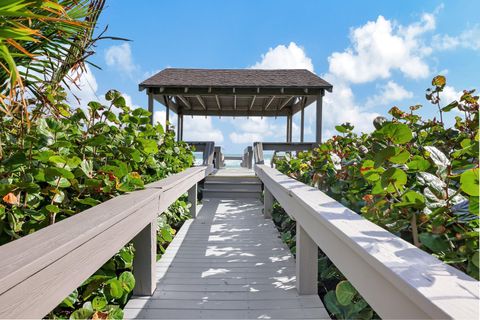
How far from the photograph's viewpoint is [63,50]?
175 cm

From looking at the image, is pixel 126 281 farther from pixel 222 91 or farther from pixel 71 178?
pixel 222 91

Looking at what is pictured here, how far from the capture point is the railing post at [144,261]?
1.96 m

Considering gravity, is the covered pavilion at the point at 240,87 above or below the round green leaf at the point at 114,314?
above

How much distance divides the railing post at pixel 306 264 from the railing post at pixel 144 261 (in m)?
0.92

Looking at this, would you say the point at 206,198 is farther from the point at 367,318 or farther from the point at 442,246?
the point at 442,246

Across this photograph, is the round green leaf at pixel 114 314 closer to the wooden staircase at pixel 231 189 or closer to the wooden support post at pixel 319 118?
the wooden staircase at pixel 231 189

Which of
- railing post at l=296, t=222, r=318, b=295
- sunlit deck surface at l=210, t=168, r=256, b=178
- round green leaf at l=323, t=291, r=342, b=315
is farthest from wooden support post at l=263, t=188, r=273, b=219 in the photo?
sunlit deck surface at l=210, t=168, r=256, b=178

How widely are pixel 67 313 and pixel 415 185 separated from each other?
1.64 metres

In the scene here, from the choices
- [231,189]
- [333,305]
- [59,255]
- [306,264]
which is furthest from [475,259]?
[231,189]

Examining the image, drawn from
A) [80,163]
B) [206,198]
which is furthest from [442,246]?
[206,198]

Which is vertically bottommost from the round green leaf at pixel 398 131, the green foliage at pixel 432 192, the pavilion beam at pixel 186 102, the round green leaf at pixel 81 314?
the round green leaf at pixel 81 314

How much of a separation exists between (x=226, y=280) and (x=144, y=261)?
0.63 metres

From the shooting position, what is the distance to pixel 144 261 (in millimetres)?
1979

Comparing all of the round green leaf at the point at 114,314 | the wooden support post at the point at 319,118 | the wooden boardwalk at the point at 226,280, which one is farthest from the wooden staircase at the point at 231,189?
the round green leaf at the point at 114,314
